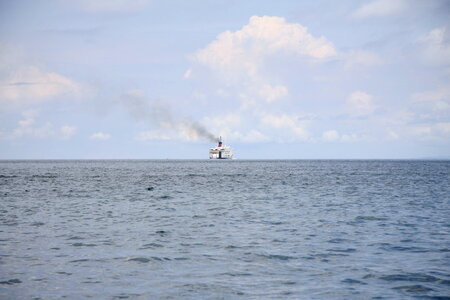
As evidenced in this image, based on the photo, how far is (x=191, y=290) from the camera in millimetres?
12805

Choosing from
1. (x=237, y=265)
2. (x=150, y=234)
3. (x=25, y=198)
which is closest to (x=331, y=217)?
(x=150, y=234)

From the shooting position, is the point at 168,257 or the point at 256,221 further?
the point at 256,221

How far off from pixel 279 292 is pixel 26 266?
9.04 metres

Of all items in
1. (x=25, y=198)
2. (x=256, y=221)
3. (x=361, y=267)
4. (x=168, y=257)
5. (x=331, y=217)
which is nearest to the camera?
(x=361, y=267)

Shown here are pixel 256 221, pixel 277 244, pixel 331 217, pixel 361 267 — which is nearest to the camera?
pixel 361 267

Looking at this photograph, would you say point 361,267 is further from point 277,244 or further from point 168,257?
point 168,257

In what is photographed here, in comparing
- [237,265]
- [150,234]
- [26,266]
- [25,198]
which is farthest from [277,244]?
[25,198]

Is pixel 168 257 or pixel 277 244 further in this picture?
pixel 277 244

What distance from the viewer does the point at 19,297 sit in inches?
477

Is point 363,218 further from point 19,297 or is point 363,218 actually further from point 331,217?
point 19,297

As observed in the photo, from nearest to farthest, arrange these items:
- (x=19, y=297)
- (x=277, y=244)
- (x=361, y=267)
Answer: (x=19, y=297) < (x=361, y=267) < (x=277, y=244)

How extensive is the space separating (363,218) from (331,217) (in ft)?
6.62

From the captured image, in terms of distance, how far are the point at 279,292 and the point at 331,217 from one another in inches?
682

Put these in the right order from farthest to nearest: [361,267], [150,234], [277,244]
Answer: [150,234] < [277,244] < [361,267]
